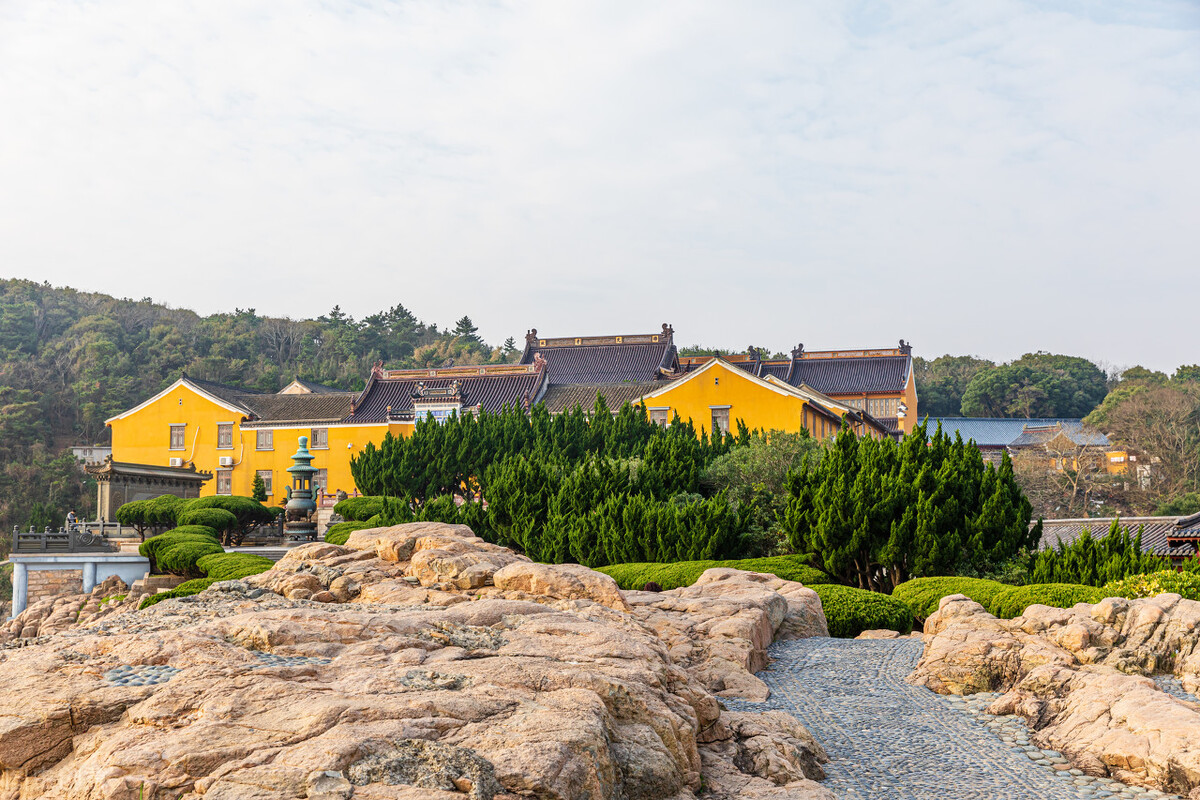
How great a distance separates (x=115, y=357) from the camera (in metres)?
50.1

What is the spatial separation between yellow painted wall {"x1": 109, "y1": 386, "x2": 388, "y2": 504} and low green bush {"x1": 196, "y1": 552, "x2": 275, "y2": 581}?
17530 mm

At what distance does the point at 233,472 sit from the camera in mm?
38375

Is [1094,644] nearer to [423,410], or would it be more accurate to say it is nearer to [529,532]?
[529,532]

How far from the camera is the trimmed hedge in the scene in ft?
51.4

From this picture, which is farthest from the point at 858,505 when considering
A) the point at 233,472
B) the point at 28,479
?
the point at 28,479

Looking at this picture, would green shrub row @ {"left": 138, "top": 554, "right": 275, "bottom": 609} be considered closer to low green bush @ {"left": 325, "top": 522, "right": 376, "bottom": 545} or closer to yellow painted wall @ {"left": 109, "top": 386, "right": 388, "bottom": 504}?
low green bush @ {"left": 325, "top": 522, "right": 376, "bottom": 545}

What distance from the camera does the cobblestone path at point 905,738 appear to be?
7017mm

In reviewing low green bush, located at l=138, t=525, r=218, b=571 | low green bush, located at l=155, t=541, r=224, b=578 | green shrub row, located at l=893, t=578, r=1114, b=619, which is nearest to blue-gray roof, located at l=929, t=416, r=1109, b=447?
low green bush, located at l=138, t=525, r=218, b=571

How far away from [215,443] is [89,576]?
48.2 ft

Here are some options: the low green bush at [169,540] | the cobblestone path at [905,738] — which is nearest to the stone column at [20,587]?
the low green bush at [169,540]

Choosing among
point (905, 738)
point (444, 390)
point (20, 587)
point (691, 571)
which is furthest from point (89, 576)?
point (905, 738)

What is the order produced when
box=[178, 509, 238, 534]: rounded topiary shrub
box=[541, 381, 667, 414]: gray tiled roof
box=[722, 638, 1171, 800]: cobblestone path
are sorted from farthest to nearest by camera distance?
box=[541, 381, 667, 414]: gray tiled roof, box=[178, 509, 238, 534]: rounded topiary shrub, box=[722, 638, 1171, 800]: cobblestone path

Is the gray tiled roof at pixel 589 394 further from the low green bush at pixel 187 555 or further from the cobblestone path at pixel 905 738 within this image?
the cobblestone path at pixel 905 738

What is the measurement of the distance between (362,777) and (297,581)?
599 centimetres
